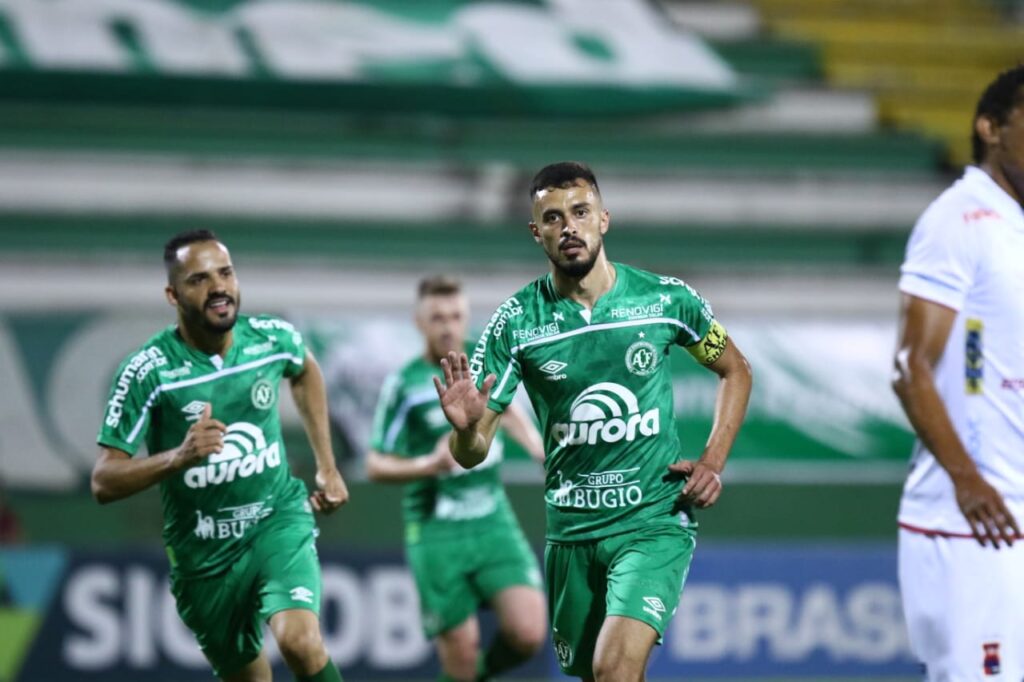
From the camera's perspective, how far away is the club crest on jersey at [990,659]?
150 inches

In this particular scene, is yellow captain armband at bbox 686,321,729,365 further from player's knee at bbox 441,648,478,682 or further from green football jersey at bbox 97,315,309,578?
player's knee at bbox 441,648,478,682

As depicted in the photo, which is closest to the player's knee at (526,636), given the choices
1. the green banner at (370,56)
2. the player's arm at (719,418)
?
the player's arm at (719,418)

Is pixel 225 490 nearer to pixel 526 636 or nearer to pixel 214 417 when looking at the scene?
pixel 214 417

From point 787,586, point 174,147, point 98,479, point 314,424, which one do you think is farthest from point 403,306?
point 98,479

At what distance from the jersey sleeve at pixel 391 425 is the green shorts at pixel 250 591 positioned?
153 centimetres

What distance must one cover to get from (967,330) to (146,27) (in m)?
10.2

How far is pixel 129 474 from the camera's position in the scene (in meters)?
5.05

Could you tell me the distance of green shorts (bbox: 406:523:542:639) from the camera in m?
7.02

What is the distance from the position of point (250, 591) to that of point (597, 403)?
1639mm

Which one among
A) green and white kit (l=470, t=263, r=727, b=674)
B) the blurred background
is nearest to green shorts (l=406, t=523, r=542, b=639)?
the blurred background

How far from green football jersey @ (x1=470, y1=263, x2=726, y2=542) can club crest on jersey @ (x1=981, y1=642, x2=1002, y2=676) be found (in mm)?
1336

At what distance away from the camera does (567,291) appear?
4934mm

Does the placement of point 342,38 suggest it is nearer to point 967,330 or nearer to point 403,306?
point 403,306

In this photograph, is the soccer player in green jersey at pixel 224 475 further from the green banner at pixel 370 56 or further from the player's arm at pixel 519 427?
the green banner at pixel 370 56
